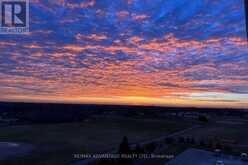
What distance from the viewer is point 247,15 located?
866 cm

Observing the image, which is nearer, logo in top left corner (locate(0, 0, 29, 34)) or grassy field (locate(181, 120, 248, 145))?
logo in top left corner (locate(0, 0, 29, 34))

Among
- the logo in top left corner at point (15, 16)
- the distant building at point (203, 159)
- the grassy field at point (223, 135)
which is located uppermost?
the logo in top left corner at point (15, 16)

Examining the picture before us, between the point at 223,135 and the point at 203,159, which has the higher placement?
the point at 203,159

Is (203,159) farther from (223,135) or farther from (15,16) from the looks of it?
(223,135)

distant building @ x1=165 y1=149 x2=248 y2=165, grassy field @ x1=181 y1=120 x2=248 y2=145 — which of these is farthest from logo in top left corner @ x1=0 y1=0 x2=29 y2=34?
grassy field @ x1=181 y1=120 x2=248 y2=145

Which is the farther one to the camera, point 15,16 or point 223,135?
point 223,135

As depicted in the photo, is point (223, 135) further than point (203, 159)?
Yes

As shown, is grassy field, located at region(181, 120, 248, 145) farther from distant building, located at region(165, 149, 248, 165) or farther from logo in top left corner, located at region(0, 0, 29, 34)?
logo in top left corner, located at region(0, 0, 29, 34)

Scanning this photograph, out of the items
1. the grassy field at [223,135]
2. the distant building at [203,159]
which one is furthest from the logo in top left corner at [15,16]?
the grassy field at [223,135]

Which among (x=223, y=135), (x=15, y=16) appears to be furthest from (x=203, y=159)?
(x=223, y=135)

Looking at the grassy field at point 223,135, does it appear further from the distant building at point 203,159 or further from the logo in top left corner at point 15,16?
the logo in top left corner at point 15,16

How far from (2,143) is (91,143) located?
→ 51.1 ft

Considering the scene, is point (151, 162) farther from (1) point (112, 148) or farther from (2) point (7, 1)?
(2) point (7, 1)

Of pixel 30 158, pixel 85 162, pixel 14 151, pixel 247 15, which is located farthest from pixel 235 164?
pixel 14 151
